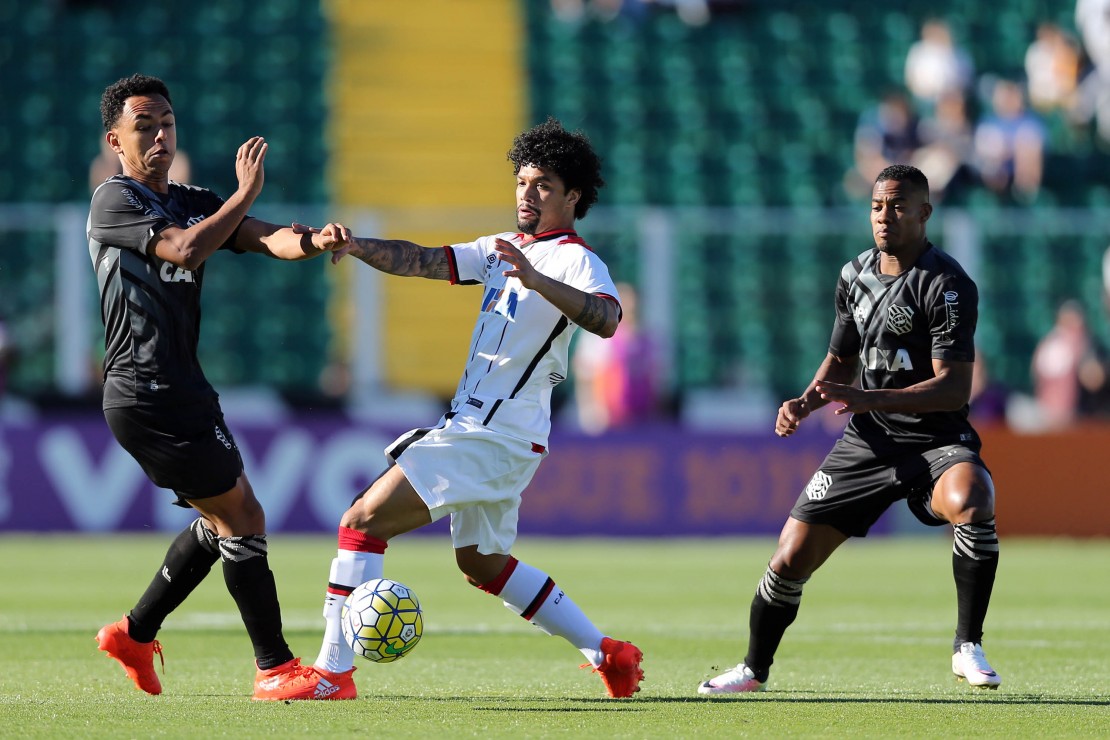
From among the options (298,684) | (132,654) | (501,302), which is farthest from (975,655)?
(132,654)

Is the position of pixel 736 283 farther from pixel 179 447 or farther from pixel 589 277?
pixel 179 447

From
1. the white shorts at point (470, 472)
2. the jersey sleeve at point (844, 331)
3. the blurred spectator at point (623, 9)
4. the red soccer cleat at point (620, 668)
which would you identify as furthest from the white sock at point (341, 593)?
the blurred spectator at point (623, 9)

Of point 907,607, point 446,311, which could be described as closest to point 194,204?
point 907,607

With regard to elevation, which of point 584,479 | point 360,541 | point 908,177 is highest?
point 908,177

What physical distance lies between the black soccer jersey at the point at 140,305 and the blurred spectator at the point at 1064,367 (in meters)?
11.6

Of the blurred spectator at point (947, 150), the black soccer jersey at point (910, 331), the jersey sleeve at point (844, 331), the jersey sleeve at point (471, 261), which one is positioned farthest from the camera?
the blurred spectator at point (947, 150)

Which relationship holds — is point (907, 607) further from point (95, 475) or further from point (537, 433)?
point (95, 475)

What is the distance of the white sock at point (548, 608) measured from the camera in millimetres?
6707

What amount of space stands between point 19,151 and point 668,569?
11.2m

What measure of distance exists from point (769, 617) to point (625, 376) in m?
9.09

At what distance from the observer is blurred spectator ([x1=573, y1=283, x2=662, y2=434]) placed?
633 inches

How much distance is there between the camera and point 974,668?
268 inches

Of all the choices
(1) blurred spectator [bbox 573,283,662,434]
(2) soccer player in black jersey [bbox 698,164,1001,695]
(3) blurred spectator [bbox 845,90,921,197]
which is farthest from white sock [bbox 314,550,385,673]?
(3) blurred spectator [bbox 845,90,921,197]

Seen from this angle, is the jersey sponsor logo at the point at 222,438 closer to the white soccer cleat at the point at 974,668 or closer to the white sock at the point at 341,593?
the white sock at the point at 341,593
